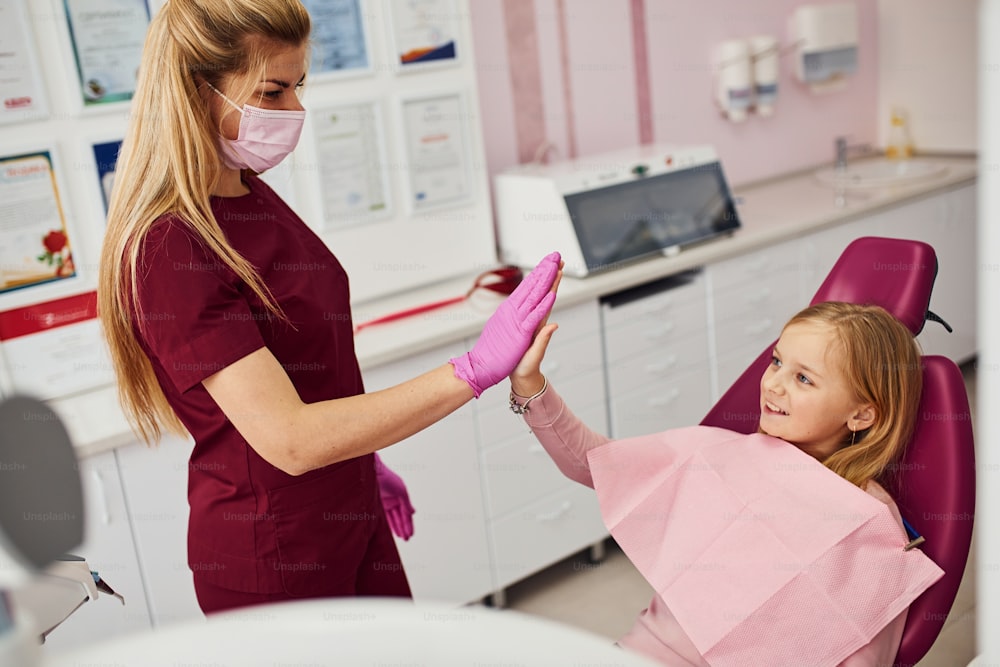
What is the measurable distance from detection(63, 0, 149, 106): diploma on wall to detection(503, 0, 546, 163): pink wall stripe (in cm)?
121

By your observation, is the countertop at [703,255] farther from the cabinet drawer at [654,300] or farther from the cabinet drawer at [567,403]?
the cabinet drawer at [567,403]

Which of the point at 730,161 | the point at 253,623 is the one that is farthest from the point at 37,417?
the point at 730,161

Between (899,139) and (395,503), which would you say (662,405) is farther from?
(899,139)

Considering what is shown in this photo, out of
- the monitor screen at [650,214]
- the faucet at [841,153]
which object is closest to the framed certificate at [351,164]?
the monitor screen at [650,214]

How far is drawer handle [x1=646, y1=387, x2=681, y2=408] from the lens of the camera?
9.34 feet

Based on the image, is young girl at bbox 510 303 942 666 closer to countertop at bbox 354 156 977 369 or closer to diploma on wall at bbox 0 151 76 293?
countertop at bbox 354 156 977 369

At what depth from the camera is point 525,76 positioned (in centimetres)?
310

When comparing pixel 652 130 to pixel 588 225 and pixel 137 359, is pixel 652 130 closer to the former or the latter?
pixel 588 225

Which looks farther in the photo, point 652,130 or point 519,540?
point 652,130

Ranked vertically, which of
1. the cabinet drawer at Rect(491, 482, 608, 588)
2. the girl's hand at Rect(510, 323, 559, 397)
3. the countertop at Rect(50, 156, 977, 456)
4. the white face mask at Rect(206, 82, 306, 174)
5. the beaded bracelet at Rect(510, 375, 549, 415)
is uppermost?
the white face mask at Rect(206, 82, 306, 174)

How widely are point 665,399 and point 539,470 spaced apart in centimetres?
48

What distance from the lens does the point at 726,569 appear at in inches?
59.1

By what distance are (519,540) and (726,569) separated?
3.92 feet

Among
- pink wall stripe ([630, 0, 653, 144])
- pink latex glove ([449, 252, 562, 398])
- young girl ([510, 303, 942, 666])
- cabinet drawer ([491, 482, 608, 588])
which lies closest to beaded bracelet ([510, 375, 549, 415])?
young girl ([510, 303, 942, 666])
